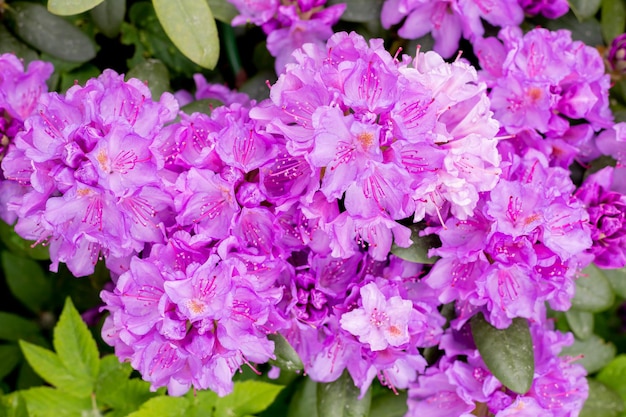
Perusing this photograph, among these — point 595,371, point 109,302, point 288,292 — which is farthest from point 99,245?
point 595,371

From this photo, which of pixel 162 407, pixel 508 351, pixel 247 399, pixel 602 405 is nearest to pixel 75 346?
pixel 162 407

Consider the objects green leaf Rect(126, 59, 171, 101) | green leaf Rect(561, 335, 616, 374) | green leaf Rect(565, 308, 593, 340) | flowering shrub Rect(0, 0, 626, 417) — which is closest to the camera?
flowering shrub Rect(0, 0, 626, 417)

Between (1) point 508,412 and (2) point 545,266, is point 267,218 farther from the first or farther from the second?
(1) point 508,412

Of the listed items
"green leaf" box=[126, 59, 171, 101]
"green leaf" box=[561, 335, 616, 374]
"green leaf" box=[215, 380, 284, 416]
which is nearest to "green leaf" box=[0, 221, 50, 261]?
"green leaf" box=[126, 59, 171, 101]

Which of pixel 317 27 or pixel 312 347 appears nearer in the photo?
pixel 312 347

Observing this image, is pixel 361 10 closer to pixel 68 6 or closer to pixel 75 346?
pixel 68 6

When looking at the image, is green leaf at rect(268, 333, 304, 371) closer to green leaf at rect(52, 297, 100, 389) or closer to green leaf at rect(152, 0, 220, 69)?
green leaf at rect(52, 297, 100, 389)
